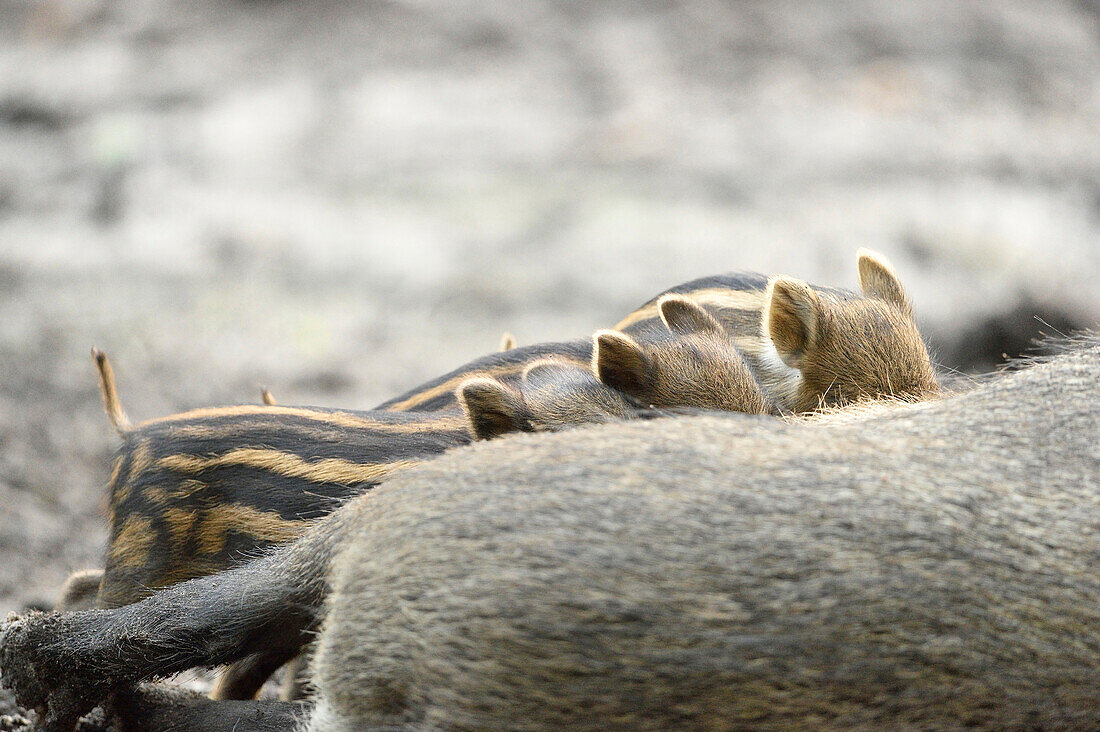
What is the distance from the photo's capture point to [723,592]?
148 cm

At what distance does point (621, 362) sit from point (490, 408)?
0.36 metres

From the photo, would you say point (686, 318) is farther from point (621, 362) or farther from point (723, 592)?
point (723, 592)

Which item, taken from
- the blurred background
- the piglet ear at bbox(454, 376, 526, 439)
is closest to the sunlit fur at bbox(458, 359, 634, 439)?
the piglet ear at bbox(454, 376, 526, 439)

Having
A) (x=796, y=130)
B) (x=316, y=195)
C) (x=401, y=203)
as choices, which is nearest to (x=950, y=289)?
(x=796, y=130)

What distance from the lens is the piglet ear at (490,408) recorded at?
2479mm

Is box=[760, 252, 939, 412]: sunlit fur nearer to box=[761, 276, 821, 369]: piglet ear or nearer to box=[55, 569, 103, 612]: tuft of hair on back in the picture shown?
box=[761, 276, 821, 369]: piglet ear

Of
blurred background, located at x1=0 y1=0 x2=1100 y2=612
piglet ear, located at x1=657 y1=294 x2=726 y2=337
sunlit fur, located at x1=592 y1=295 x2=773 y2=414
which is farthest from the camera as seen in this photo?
blurred background, located at x1=0 y1=0 x2=1100 y2=612

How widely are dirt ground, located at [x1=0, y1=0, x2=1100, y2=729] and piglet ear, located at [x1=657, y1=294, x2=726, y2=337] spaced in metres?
2.48

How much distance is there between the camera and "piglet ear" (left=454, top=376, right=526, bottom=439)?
2.48 m

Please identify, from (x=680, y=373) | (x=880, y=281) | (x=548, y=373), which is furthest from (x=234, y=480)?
(x=880, y=281)

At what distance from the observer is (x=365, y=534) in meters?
1.74

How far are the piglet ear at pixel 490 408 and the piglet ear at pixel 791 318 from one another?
0.71 metres

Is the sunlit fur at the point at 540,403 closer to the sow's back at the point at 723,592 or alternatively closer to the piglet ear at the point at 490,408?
the piglet ear at the point at 490,408

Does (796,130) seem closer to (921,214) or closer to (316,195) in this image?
(921,214)
